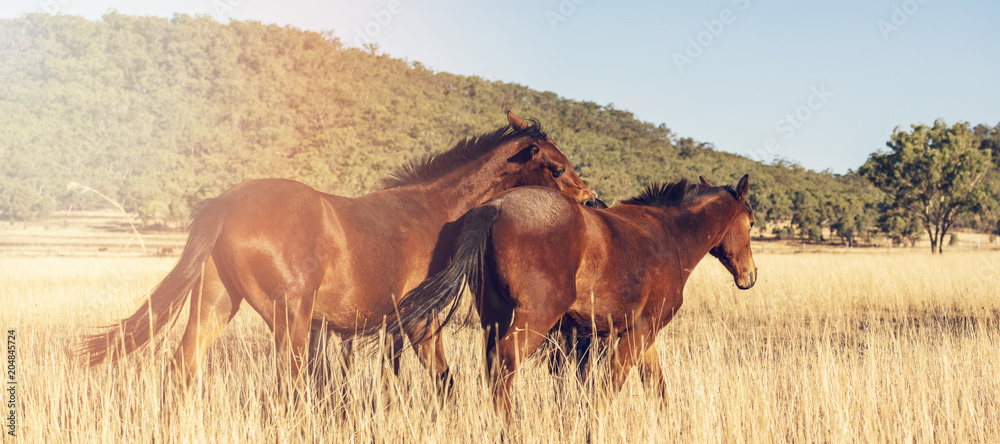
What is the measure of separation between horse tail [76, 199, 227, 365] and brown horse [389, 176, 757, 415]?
1282 millimetres

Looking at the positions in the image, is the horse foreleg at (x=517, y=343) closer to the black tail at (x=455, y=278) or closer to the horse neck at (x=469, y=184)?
the black tail at (x=455, y=278)

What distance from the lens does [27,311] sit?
7637mm

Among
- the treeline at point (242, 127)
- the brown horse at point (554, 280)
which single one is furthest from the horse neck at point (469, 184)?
the treeline at point (242, 127)

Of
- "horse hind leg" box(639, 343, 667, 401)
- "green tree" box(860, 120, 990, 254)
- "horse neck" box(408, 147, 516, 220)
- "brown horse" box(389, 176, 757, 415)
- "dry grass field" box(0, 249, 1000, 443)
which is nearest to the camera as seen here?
"dry grass field" box(0, 249, 1000, 443)

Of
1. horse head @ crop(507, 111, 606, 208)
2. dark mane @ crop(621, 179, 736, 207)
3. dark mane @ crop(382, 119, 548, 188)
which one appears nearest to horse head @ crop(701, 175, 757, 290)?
dark mane @ crop(621, 179, 736, 207)

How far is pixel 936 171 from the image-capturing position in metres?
34.7

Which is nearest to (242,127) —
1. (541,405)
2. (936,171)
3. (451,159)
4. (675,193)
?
(936,171)

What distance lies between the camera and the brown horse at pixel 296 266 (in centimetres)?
360

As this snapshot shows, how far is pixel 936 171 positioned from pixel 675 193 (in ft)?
125

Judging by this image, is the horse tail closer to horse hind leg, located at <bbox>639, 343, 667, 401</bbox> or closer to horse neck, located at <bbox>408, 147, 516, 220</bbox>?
horse neck, located at <bbox>408, 147, 516, 220</bbox>

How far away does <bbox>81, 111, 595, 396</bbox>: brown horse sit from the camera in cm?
360

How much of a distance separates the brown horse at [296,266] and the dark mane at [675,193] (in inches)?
68.8

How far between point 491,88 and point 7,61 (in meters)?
75.2

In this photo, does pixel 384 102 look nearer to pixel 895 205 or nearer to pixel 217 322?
pixel 895 205
